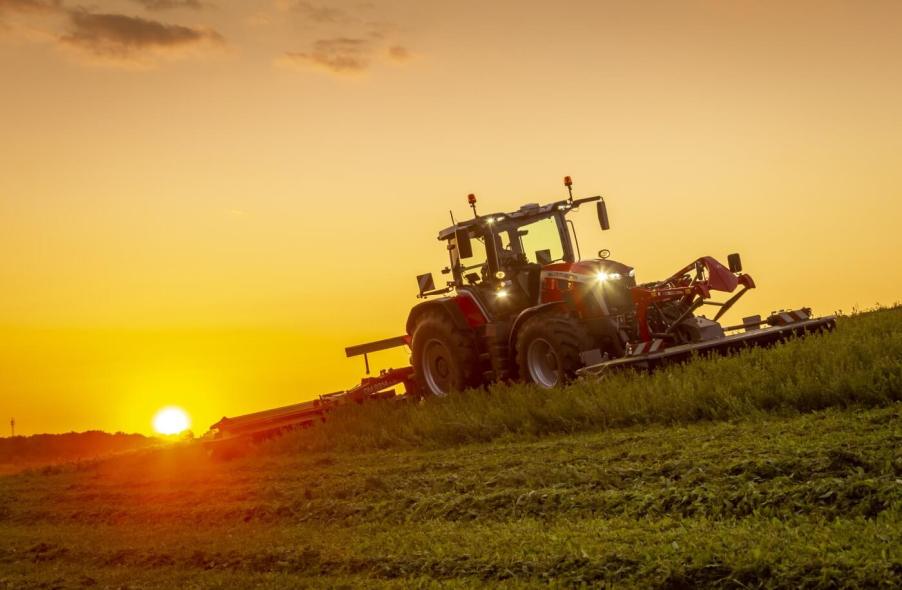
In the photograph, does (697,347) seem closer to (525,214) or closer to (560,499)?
(525,214)

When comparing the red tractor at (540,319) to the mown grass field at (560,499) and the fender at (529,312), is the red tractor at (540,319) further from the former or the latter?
the mown grass field at (560,499)

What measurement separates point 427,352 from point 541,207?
119 inches

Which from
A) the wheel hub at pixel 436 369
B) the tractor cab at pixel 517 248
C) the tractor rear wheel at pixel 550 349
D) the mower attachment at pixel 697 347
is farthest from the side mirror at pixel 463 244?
the mower attachment at pixel 697 347

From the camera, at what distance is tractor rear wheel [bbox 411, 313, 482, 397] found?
17.0m

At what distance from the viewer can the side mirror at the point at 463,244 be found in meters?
16.4

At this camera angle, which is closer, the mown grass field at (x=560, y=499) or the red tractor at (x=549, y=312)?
the mown grass field at (x=560, y=499)

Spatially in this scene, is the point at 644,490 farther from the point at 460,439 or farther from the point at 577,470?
the point at 460,439

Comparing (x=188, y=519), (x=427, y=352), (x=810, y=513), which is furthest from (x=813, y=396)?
(x=427, y=352)

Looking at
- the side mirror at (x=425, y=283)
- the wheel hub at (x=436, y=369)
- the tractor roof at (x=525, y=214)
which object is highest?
the tractor roof at (x=525, y=214)

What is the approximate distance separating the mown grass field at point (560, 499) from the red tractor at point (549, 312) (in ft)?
3.21

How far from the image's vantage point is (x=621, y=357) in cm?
1484

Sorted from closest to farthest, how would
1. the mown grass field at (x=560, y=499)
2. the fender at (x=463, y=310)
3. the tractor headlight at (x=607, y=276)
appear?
1. the mown grass field at (x=560, y=499)
2. the tractor headlight at (x=607, y=276)
3. the fender at (x=463, y=310)

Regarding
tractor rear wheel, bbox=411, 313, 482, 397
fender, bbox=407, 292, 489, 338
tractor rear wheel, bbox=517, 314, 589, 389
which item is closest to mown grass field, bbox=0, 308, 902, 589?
tractor rear wheel, bbox=517, 314, 589, 389

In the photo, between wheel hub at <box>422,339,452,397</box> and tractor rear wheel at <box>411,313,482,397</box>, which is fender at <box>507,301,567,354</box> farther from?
wheel hub at <box>422,339,452,397</box>
